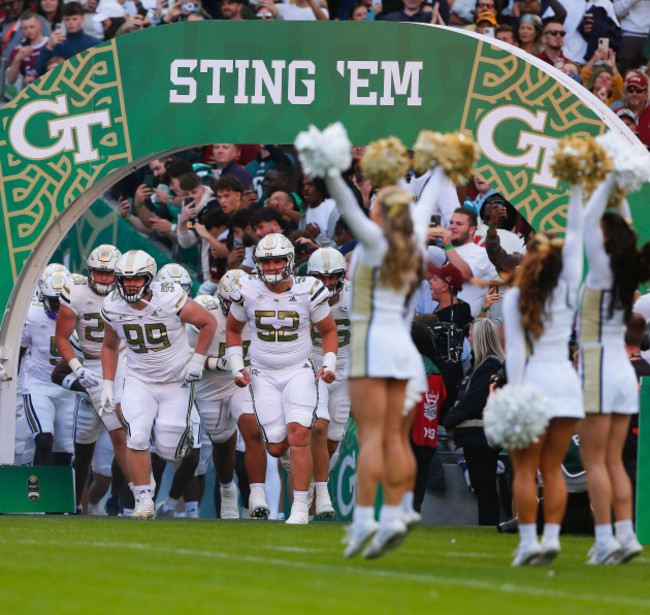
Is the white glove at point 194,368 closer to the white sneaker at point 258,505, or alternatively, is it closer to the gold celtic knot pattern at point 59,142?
the white sneaker at point 258,505

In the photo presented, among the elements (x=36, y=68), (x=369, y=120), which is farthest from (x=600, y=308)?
(x=36, y=68)

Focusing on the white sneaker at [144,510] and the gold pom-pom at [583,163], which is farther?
the white sneaker at [144,510]

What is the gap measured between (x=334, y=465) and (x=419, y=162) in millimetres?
5363

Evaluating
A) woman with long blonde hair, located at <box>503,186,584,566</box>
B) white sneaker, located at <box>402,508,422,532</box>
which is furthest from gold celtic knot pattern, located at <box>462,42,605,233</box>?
white sneaker, located at <box>402,508,422,532</box>

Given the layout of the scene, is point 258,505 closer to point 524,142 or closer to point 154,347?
point 154,347

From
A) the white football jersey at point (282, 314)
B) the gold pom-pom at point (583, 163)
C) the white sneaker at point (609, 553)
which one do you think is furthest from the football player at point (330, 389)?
the white sneaker at point (609, 553)

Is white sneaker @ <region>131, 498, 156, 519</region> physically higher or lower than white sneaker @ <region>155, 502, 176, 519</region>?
higher

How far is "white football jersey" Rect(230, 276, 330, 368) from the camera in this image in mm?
10977

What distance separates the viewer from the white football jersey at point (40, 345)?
43.4ft

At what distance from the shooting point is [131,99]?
436 inches

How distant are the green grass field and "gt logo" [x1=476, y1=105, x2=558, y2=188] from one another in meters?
2.93

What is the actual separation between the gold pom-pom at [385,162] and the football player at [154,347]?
418 centimetres

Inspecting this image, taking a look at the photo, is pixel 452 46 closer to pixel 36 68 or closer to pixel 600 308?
pixel 600 308

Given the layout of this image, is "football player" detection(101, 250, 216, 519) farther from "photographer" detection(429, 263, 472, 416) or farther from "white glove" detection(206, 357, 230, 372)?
"photographer" detection(429, 263, 472, 416)
